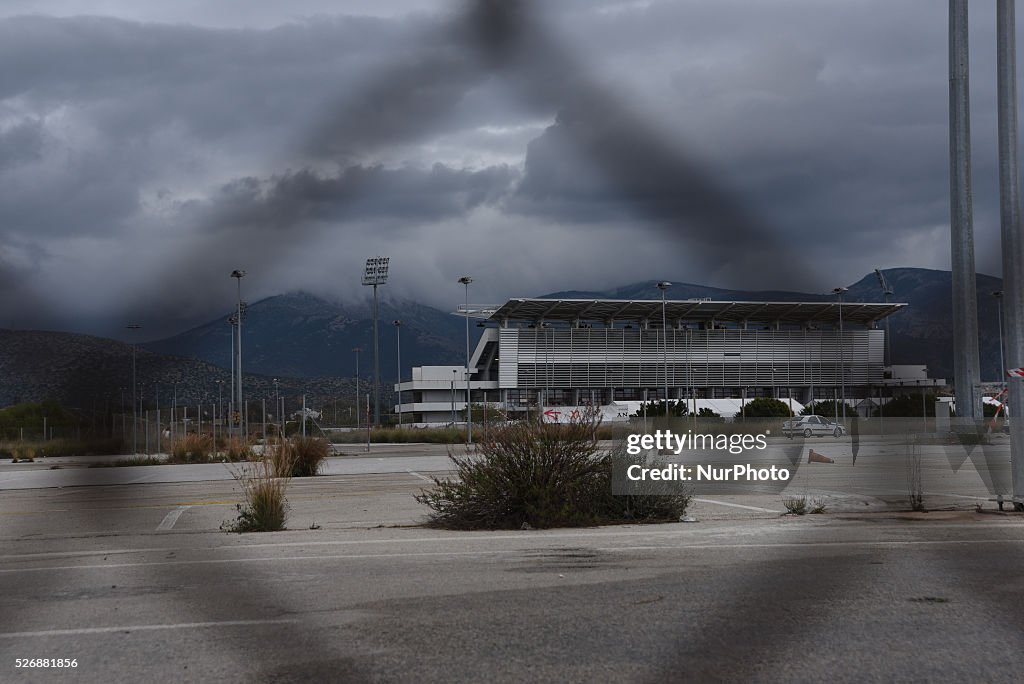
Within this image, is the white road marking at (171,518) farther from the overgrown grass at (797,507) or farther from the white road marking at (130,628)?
the overgrown grass at (797,507)

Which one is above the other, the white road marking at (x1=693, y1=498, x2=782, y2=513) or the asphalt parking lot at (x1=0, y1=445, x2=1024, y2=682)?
the asphalt parking lot at (x1=0, y1=445, x2=1024, y2=682)

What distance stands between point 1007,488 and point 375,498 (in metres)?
11.3

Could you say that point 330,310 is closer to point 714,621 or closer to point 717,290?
point 717,290

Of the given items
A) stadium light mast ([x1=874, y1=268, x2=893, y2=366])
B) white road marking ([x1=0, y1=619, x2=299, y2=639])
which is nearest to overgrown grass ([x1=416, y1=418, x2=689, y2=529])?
white road marking ([x1=0, y1=619, x2=299, y2=639])


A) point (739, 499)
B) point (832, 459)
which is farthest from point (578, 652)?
point (832, 459)

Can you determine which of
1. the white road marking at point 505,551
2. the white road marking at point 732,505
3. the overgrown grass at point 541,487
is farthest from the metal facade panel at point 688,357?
the white road marking at point 732,505

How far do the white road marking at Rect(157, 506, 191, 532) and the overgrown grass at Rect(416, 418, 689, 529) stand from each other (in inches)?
157

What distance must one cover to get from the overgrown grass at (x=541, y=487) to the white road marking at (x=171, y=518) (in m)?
4.00

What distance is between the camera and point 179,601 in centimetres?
797

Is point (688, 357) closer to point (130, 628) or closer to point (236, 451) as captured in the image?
point (130, 628)

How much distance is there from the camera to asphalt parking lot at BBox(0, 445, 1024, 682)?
5.49 m

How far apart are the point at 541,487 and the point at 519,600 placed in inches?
224

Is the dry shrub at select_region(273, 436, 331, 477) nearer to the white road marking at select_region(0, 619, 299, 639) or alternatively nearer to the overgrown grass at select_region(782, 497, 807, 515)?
the overgrown grass at select_region(782, 497, 807, 515)

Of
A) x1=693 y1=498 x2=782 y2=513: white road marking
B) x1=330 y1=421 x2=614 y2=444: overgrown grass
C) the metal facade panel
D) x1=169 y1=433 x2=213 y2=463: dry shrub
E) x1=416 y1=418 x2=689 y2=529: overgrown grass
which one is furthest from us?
x1=330 y1=421 x2=614 y2=444: overgrown grass
